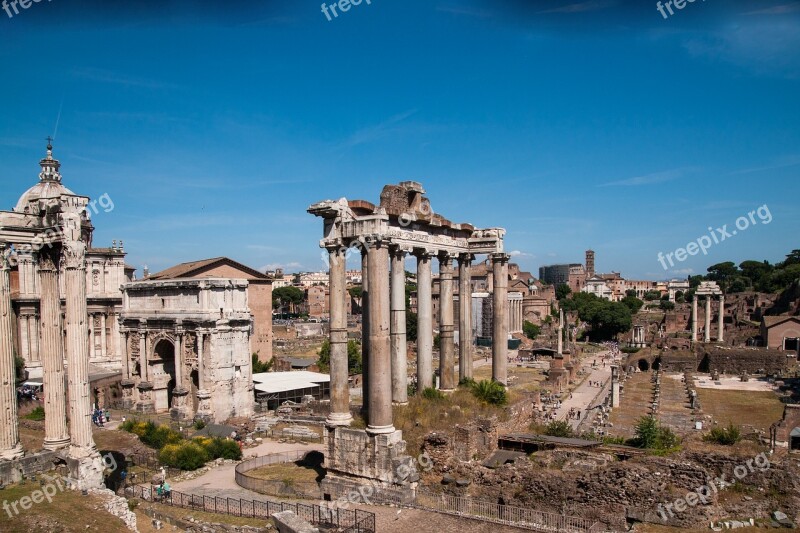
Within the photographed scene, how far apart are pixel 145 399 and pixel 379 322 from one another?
29.3 m

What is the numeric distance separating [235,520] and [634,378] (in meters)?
55.9

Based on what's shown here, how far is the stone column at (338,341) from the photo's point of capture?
17.6 metres

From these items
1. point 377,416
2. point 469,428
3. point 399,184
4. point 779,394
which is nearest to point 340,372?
point 377,416

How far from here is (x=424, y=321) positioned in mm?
21469

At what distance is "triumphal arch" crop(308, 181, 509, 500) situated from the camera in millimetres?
16734

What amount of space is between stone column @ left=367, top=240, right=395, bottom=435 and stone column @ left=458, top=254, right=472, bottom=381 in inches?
260

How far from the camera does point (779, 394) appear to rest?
49.1 metres

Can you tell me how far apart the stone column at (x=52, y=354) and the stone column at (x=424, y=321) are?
11.7 m

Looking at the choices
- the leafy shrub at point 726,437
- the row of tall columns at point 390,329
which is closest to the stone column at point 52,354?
the row of tall columns at point 390,329

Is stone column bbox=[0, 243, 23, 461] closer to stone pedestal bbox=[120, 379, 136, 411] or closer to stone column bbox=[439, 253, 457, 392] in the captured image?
stone column bbox=[439, 253, 457, 392]

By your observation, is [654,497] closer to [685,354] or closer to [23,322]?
[23,322]

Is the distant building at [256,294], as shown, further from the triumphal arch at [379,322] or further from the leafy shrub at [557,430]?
the leafy shrub at [557,430]

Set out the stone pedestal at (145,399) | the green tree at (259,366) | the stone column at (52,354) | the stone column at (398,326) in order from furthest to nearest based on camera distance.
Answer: the green tree at (259,366) → the stone pedestal at (145,399) → the stone column at (398,326) → the stone column at (52,354)

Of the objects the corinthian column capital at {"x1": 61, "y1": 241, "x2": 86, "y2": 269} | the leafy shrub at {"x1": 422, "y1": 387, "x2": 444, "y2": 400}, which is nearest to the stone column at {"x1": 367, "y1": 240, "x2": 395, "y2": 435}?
the leafy shrub at {"x1": 422, "y1": 387, "x2": 444, "y2": 400}
